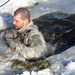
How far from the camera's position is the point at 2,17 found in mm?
7594

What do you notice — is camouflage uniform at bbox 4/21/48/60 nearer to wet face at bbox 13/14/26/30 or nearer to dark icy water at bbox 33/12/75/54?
wet face at bbox 13/14/26/30

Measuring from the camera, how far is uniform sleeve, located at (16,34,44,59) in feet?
17.0

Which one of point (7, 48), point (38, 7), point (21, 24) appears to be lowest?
point (38, 7)

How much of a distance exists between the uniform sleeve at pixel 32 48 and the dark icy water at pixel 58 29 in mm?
910

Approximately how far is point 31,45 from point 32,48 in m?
0.07

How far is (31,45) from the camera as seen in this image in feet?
17.2

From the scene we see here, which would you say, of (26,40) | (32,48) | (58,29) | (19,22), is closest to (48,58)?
(32,48)

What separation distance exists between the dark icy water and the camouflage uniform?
0.86 metres

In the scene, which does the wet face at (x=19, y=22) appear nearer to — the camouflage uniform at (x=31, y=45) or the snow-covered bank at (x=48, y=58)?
the camouflage uniform at (x=31, y=45)

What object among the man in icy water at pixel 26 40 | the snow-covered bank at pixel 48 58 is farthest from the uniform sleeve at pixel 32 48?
the snow-covered bank at pixel 48 58

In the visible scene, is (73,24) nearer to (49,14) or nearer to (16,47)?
(49,14)

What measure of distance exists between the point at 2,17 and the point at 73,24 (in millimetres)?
1939

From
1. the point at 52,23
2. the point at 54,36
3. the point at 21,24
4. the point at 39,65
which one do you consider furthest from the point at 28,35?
the point at 52,23

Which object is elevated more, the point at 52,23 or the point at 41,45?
the point at 41,45
